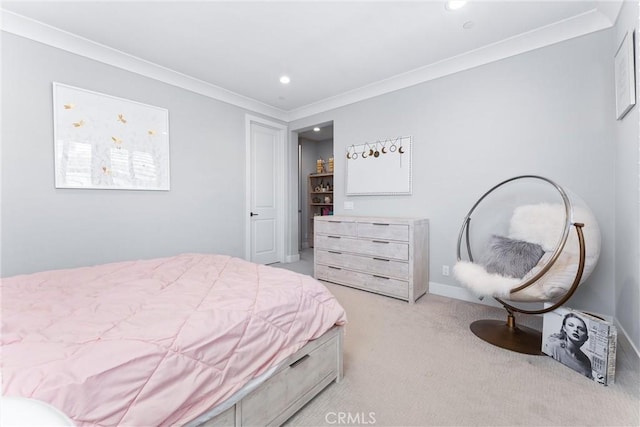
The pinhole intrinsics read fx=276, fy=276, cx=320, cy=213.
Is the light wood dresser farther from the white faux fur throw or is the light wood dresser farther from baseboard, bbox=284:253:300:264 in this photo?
baseboard, bbox=284:253:300:264

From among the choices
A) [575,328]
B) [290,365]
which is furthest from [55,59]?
[575,328]

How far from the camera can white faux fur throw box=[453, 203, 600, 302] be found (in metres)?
1.84

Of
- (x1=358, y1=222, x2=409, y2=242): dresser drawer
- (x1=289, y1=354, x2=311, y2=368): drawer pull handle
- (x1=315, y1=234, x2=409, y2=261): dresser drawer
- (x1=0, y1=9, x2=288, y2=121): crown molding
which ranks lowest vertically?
(x1=289, y1=354, x2=311, y2=368): drawer pull handle

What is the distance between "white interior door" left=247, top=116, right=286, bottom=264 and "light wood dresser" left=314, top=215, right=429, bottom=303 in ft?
3.63

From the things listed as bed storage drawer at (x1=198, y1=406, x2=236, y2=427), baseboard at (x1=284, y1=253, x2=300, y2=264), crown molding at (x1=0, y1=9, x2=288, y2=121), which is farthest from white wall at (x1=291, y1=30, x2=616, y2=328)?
bed storage drawer at (x1=198, y1=406, x2=236, y2=427)

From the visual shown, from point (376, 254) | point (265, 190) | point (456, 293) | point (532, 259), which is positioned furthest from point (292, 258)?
point (532, 259)

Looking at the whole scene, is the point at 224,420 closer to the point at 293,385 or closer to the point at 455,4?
the point at 293,385

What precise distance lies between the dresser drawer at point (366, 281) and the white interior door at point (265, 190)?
113cm

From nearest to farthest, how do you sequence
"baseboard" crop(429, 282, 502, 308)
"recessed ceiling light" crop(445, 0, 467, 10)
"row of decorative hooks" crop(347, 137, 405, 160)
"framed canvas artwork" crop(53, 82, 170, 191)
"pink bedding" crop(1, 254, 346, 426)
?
1. "pink bedding" crop(1, 254, 346, 426)
2. "recessed ceiling light" crop(445, 0, 467, 10)
3. "framed canvas artwork" crop(53, 82, 170, 191)
4. "baseboard" crop(429, 282, 502, 308)
5. "row of decorative hooks" crop(347, 137, 405, 160)

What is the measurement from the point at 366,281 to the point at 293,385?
1957 millimetres

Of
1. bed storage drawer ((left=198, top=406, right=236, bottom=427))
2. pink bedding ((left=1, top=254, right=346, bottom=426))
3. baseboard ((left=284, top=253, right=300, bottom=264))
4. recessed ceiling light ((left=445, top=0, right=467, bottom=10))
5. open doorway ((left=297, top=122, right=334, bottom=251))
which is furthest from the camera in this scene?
open doorway ((left=297, top=122, right=334, bottom=251))

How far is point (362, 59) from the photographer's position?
9.50ft

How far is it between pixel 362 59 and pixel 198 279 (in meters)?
2.65

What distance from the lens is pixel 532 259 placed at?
6.76 ft
